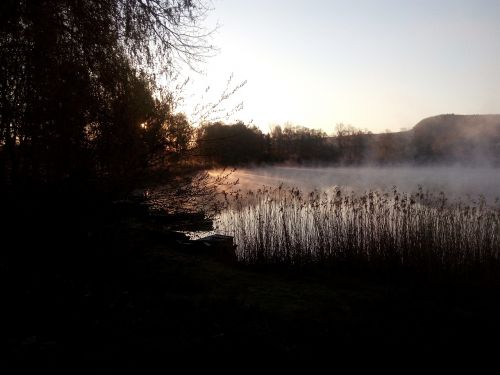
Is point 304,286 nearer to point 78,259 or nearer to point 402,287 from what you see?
point 402,287

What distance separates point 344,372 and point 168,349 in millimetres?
1538

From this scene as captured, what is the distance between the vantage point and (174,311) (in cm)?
525

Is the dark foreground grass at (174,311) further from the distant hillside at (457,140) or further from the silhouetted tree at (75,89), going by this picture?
the distant hillside at (457,140)

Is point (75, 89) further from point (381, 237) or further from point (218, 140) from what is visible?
point (381, 237)

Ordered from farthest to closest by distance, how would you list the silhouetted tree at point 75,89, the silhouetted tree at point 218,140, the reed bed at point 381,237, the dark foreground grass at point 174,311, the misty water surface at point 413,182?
the misty water surface at point 413,182, the reed bed at point 381,237, the silhouetted tree at point 218,140, the silhouetted tree at point 75,89, the dark foreground grass at point 174,311

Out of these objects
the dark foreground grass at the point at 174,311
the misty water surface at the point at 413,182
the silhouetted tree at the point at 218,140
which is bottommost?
the misty water surface at the point at 413,182

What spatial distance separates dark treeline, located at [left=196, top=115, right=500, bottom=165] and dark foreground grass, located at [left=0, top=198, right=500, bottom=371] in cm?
1618

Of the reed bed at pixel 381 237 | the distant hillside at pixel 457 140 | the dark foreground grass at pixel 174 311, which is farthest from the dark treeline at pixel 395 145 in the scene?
the dark foreground grass at pixel 174 311

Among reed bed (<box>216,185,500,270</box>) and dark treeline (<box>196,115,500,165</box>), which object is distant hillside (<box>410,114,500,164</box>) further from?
Result: reed bed (<box>216,185,500,270</box>)

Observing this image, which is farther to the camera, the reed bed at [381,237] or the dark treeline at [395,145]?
the dark treeline at [395,145]

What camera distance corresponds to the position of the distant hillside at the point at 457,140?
40812 millimetres

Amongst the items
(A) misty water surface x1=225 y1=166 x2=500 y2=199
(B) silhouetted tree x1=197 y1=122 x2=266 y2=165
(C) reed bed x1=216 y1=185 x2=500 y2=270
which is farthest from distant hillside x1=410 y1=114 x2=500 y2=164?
(B) silhouetted tree x1=197 y1=122 x2=266 y2=165

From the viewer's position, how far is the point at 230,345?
421 centimetres

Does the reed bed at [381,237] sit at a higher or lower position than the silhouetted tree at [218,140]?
lower
